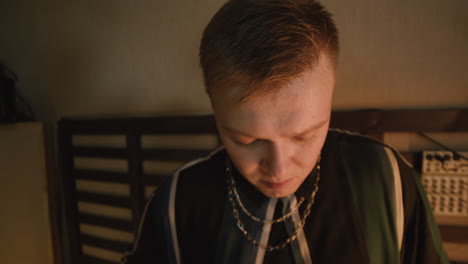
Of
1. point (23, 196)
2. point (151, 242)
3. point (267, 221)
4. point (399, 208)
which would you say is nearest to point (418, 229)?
point (399, 208)

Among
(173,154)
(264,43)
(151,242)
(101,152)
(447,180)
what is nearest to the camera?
(264,43)

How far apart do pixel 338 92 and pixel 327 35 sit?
677 millimetres

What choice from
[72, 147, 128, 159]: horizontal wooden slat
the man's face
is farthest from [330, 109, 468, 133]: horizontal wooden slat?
[72, 147, 128, 159]: horizontal wooden slat

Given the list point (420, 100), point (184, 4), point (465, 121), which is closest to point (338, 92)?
point (420, 100)

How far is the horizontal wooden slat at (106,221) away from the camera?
1494 millimetres

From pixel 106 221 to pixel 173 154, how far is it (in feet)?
2.79

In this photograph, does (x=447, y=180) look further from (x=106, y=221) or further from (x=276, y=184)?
(x=106, y=221)

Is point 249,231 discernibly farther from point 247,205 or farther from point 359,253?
point 359,253

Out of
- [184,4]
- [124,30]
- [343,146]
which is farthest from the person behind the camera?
[124,30]

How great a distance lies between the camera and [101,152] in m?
1.46

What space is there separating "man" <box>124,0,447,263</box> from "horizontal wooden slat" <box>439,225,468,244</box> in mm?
515

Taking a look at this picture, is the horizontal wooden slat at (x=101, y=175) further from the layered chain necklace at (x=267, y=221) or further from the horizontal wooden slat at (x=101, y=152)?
the layered chain necklace at (x=267, y=221)

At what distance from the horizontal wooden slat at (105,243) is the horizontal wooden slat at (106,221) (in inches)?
4.9

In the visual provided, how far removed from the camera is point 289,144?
1.50 ft
